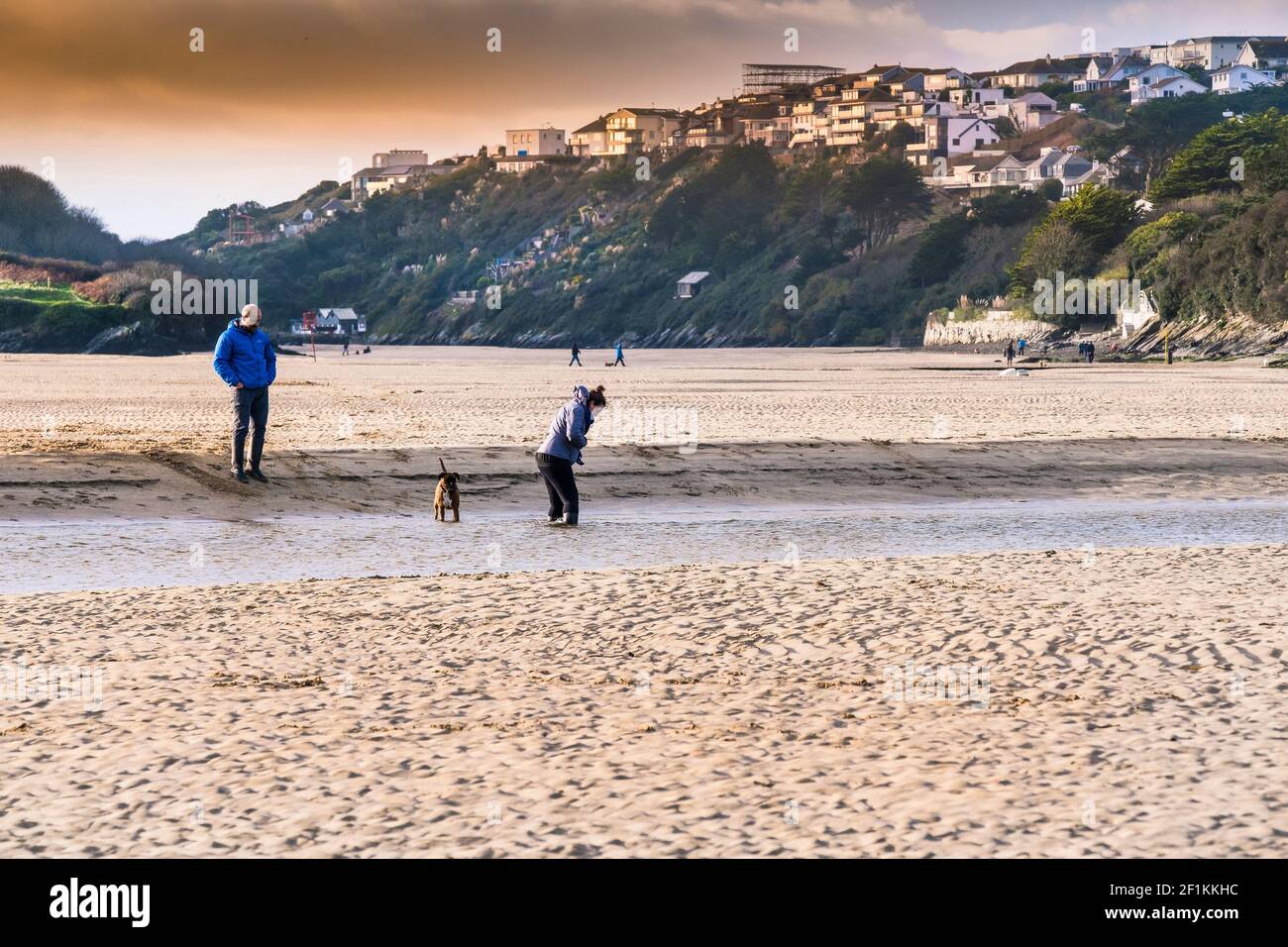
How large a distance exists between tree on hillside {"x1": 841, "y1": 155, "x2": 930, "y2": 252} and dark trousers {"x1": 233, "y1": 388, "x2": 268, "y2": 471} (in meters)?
126

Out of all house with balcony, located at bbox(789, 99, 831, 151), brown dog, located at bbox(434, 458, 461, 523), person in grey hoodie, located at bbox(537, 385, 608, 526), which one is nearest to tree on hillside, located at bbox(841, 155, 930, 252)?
house with balcony, located at bbox(789, 99, 831, 151)

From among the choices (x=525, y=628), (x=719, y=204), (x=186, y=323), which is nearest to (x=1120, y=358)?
(x=186, y=323)

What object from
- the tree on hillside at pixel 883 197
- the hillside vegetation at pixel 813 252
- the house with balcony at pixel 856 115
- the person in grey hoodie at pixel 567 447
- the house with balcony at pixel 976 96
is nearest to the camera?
the person in grey hoodie at pixel 567 447

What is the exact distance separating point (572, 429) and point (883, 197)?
425 ft

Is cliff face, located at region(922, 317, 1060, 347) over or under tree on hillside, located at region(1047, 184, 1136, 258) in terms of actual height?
under

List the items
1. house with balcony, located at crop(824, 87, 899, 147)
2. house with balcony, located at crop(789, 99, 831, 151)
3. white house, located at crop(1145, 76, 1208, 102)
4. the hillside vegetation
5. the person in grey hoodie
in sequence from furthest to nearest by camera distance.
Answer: house with balcony, located at crop(789, 99, 831, 151), white house, located at crop(1145, 76, 1208, 102), house with balcony, located at crop(824, 87, 899, 147), the hillside vegetation, the person in grey hoodie

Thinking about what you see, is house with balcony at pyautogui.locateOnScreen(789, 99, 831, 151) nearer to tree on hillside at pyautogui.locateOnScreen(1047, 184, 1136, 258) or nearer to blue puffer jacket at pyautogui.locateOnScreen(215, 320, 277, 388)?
tree on hillside at pyautogui.locateOnScreen(1047, 184, 1136, 258)

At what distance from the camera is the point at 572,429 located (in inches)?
602

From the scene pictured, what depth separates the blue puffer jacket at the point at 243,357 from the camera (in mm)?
17031

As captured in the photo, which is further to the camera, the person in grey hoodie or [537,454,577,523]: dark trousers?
[537,454,577,523]: dark trousers

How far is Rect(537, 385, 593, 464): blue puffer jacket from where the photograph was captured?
15.3 m

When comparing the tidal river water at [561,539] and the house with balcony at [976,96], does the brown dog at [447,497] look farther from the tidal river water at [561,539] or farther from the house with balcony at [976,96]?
the house with balcony at [976,96]

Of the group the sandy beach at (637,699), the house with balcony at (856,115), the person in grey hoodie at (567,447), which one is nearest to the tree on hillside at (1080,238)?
the sandy beach at (637,699)
